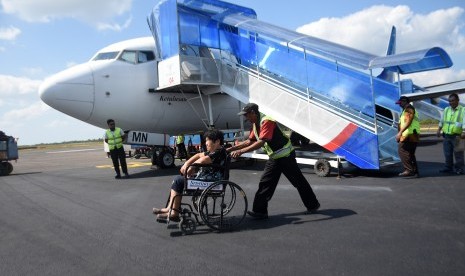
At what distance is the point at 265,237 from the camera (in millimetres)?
4754

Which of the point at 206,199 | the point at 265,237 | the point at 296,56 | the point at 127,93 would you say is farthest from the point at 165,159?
the point at 265,237

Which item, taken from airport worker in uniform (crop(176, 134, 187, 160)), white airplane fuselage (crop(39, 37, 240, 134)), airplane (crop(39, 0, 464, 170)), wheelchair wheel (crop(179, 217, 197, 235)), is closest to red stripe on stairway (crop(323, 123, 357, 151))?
airplane (crop(39, 0, 464, 170))

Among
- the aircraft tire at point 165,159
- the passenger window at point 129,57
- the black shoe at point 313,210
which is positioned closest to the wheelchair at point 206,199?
the black shoe at point 313,210

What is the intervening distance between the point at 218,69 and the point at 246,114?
22.9 ft

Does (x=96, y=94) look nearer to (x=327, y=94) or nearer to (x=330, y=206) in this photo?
(x=327, y=94)

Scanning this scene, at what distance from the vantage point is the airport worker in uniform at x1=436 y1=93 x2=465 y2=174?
29.5 ft

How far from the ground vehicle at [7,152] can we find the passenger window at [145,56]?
584 centimetres

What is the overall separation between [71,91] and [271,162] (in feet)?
24.3

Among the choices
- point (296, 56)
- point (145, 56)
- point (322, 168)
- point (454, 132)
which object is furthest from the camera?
point (145, 56)

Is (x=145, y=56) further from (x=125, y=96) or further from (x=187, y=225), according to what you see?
(x=187, y=225)

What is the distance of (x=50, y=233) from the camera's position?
533 centimetres

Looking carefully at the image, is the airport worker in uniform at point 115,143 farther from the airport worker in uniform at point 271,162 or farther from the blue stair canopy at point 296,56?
the airport worker in uniform at point 271,162

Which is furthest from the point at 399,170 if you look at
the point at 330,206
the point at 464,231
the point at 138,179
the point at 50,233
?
the point at 50,233

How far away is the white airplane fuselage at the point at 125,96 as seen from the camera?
36.2ft
